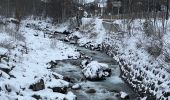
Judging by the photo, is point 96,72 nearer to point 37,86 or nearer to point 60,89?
point 60,89

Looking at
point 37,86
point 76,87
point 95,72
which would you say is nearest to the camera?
point 37,86

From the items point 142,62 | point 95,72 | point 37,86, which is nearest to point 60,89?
point 37,86

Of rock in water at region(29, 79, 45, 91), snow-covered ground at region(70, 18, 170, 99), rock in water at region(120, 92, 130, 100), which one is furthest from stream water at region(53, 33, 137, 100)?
rock in water at region(29, 79, 45, 91)

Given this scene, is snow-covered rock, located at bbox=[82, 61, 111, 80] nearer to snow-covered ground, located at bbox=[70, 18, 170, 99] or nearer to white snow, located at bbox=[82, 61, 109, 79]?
white snow, located at bbox=[82, 61, 109, 79]

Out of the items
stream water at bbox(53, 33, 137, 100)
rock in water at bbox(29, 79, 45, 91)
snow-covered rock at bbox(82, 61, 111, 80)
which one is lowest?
stream water at bbox(53, 33, 137, 100)

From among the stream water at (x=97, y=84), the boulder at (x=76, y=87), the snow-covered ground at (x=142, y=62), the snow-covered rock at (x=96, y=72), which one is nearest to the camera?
the snow-covered ground at (x=142, y=62)

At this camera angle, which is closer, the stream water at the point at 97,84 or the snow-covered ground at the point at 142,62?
the snow-covered ground at the point at 142,62

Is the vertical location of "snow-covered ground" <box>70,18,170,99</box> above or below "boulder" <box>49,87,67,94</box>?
above

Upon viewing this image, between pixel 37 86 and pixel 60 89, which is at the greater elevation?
pixel 37 86

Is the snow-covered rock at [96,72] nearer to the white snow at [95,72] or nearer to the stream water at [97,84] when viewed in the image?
the white snow at [95,72]

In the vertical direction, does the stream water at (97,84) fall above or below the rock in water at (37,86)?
below

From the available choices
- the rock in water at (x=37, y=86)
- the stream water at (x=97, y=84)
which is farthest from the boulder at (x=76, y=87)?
the rock in water at (x=37, y=86)

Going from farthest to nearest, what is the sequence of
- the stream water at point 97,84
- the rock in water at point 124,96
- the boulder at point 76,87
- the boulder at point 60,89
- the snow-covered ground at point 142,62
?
the boulder at point 76,87 < the stream water at point 97,84 < the rock in water at point 124,96 < the boulder at point 60,89 < the snow-covered ground at point 142,62

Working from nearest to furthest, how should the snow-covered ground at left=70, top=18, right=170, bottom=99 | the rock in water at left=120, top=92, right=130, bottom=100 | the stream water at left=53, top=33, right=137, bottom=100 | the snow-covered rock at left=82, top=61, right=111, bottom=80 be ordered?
the snow-covered ground at left=70, top=18, right=170, bottom=99 < the rock in water at left=120, top=92, right=130, bottom=100 < the stream water at left=53, top=33, right=137, bottom=100 < the snow-covered rock at left=82, top=61, right=111, bottom=80
